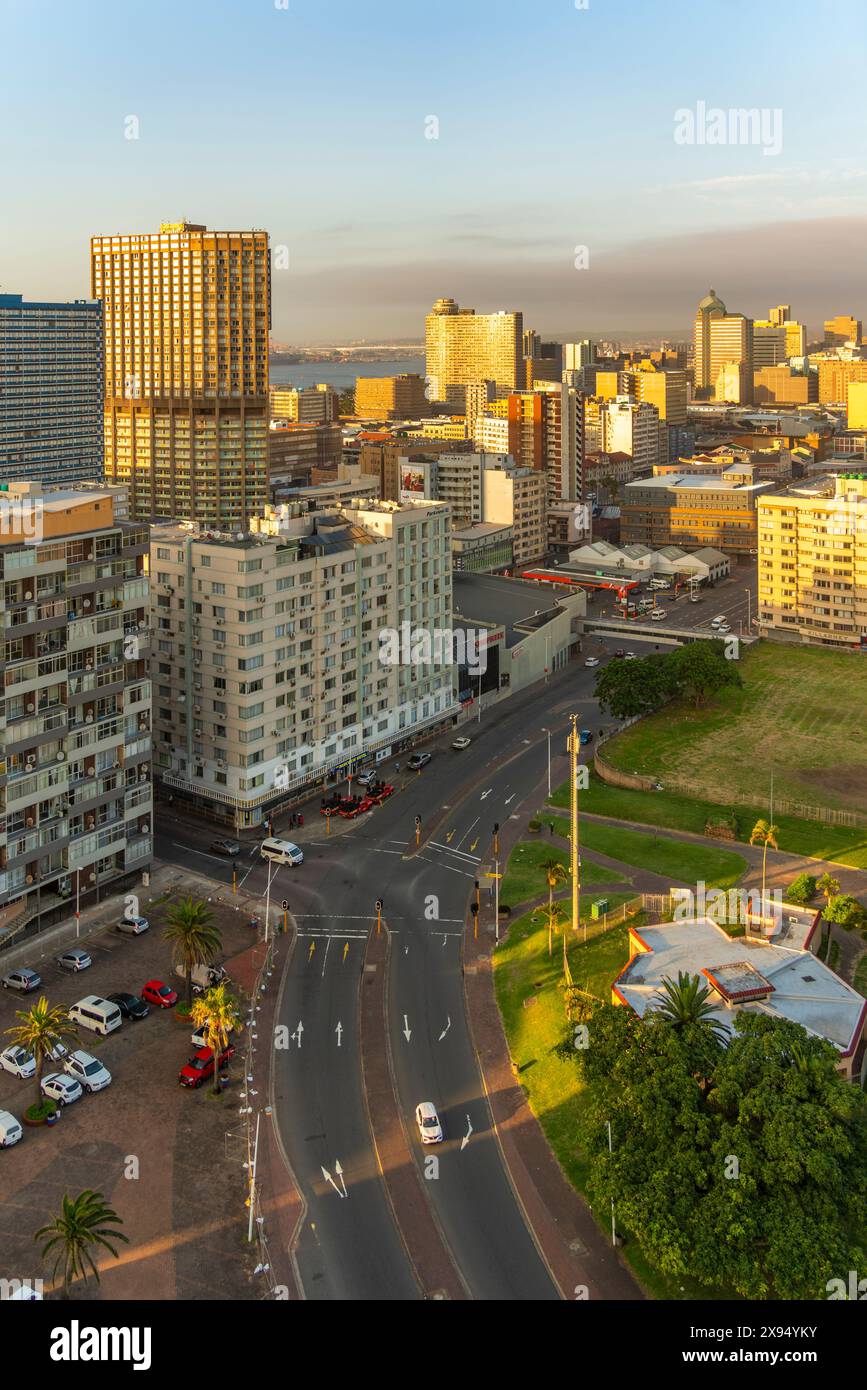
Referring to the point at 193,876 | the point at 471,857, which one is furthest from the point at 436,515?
the point at 193,876

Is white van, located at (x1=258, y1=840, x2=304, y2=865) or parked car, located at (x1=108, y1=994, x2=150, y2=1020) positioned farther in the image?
white van, located at (x1=258, y1=840, x2=304, y2=865)

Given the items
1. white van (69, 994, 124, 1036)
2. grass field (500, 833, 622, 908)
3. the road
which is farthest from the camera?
grass field (500, 833, 622, 908)

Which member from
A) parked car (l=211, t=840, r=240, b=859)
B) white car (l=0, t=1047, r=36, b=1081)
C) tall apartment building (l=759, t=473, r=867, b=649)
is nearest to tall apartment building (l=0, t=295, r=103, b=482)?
tall apartment building (l=759, t=473, r=867, b=649)

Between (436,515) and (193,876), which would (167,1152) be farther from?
(436,515)

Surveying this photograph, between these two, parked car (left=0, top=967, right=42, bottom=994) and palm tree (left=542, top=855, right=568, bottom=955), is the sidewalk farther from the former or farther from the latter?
parked car (left=0, top=967, right=42, bottom=994)

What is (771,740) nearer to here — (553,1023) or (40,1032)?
(553,1023)

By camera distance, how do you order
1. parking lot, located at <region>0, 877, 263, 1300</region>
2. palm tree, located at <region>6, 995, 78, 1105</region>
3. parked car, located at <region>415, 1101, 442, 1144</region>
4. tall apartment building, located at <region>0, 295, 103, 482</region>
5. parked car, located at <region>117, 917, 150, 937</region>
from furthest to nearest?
tall apartment building, located at <region>0, 295, 103, 482</region> → parked car, located at <region>117, 917, 150, 937</region> → palm tree, located at <region>6, 995, 78, 1105</region> → parked car, located at <region>415, 1101, 442, 1144</region> → parking lot, located at <region>0, 877, 263, 1300</region>
